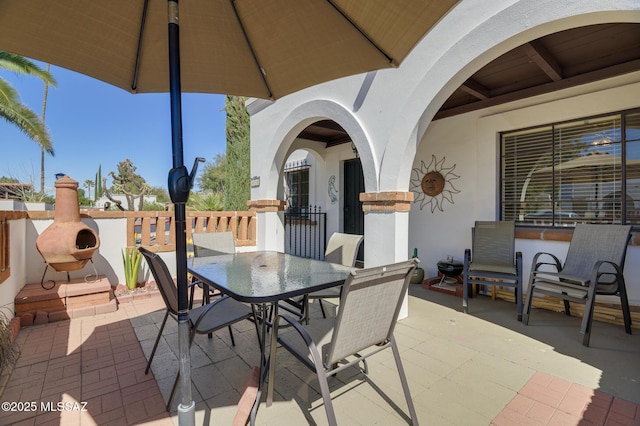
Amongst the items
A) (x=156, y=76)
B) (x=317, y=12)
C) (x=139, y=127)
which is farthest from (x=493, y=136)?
(x=139, y=127)

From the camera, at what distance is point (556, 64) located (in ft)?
11.2

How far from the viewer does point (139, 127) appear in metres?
37.6

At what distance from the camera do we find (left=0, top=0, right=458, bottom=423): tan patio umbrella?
1277mm

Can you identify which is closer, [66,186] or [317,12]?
[317,12]

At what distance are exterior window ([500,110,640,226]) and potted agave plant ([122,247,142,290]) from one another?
17.8 feet

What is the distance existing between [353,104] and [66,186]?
12.1ft

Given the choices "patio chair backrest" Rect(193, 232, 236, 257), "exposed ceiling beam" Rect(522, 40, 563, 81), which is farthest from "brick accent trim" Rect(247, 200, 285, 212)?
"exposed ceiling beam" Rect(522, 40, 563, 81)

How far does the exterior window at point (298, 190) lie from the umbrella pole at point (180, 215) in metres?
6.50

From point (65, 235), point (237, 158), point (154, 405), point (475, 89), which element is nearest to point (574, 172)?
point (475, 89)

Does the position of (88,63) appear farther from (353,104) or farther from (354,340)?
(353,104)

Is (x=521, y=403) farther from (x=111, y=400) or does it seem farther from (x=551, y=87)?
(x=551, y=87)

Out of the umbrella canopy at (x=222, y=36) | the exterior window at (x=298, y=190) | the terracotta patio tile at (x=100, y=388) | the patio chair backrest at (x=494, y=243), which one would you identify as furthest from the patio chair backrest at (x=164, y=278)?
the exterior window at (x=298, y=190)

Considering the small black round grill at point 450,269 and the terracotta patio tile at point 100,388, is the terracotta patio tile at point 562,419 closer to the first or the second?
the small black round grill at point 450,269

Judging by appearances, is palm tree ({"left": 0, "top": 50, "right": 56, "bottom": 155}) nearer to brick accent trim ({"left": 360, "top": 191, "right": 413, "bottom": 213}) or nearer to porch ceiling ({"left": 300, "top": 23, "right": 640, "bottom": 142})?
brick accent trim ({"left": 360, "top": 191, "right": 413, "bottom": 213})
